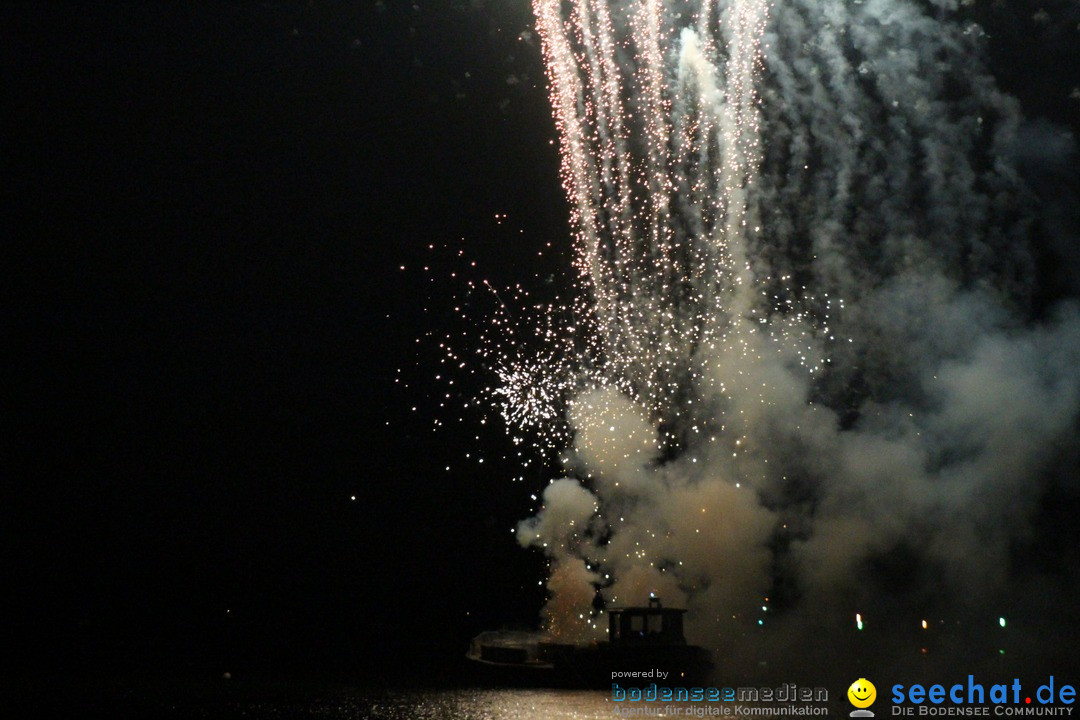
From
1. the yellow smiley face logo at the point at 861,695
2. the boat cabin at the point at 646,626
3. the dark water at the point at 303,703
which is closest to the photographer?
the yellow smiley face logo at the point at 861,695

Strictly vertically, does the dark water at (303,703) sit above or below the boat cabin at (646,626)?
below

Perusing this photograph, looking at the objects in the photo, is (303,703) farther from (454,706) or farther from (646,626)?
(646,626)

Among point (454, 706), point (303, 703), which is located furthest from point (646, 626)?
point (303, 703)

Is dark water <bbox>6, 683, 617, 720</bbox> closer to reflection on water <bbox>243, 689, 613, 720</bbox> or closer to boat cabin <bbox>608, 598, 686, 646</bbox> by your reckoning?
reflection on water <bbox>243, 689, 613, 720</bbox>

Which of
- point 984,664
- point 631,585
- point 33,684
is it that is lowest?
point 33,684

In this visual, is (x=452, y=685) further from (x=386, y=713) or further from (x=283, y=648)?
(x=283, y=648)

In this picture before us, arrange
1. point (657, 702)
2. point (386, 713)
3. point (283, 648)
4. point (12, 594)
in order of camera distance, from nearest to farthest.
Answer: point (386, 713) < point (657, 702) < point (283, 648) < point (12, 594)

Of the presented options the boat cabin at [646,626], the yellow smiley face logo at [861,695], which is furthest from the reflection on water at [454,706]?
the yellow smiley face logo at [861,695]

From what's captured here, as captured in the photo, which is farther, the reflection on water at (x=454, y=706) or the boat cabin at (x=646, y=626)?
the boat cabin at (x=646, y=626)

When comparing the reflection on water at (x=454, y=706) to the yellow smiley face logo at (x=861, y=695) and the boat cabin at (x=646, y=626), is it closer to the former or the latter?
the boat cabin at (x=646, y=626)

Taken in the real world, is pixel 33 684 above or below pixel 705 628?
below

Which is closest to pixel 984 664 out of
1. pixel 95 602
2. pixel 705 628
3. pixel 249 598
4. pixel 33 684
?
pixel 705 628

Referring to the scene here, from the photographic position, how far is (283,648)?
143 feet

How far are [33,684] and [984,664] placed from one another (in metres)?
29.0
